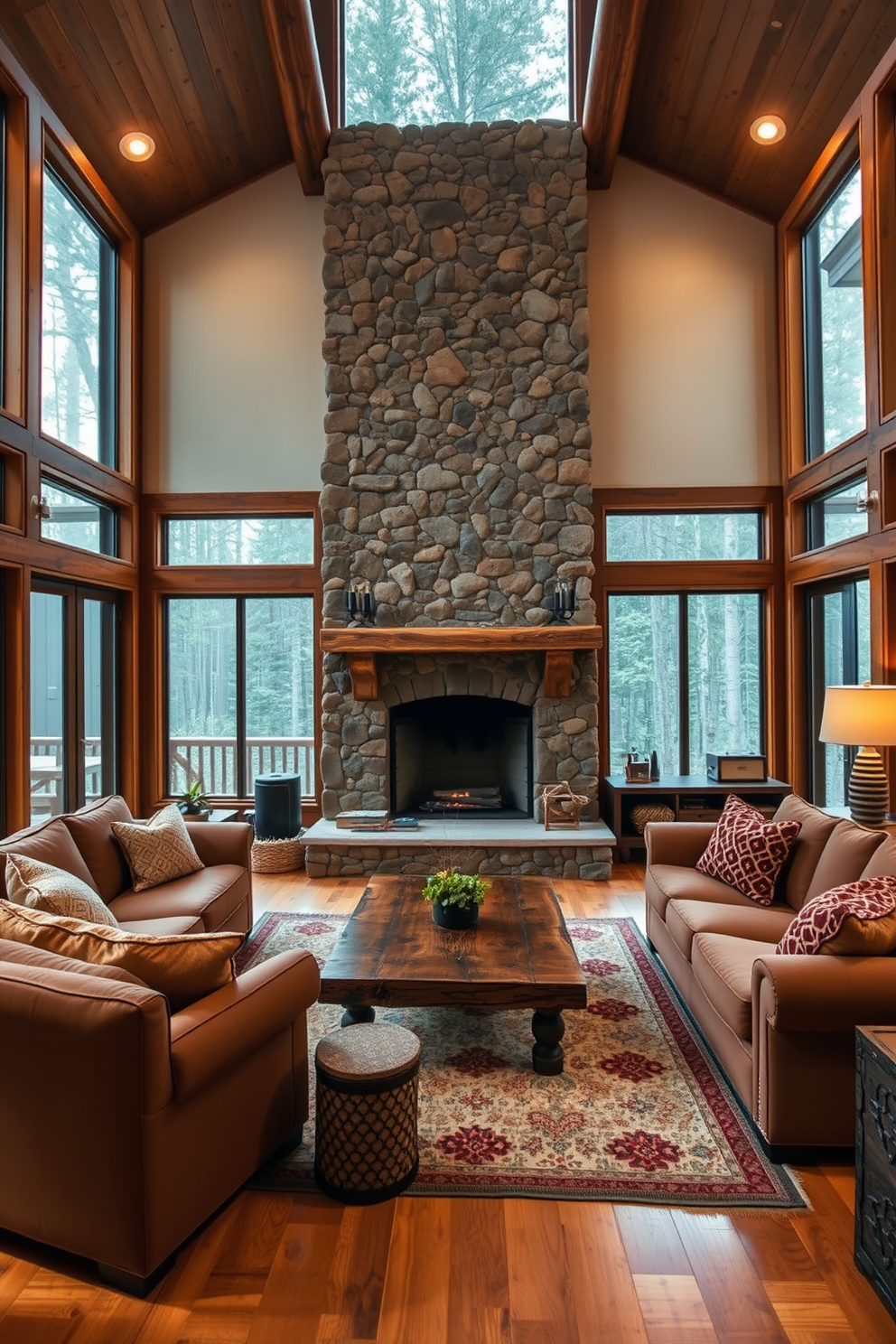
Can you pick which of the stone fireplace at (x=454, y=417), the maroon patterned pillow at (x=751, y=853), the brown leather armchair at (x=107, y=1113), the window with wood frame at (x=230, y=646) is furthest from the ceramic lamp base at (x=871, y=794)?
the window with wood frame at (x=230, y=646)

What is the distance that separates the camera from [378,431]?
19.2 ft

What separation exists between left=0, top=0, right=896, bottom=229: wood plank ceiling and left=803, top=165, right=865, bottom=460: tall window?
19.3 inches

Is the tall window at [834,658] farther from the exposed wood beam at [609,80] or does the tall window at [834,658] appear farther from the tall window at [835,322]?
the exposed wood beam at [609,80]

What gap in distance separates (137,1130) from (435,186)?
6.23 meters

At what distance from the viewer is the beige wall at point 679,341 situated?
20.2 feet

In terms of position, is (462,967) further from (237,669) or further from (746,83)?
(746,83)

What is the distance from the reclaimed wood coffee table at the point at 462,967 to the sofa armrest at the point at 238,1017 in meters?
0.35

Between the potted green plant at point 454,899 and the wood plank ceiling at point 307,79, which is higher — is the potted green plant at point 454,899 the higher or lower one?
the lower one

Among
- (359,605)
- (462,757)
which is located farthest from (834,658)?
(359,605)

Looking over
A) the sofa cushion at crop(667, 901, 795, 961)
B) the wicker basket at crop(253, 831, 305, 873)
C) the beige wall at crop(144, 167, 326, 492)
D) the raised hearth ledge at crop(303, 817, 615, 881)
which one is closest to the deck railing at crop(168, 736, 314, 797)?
the wicker basket at crop(253, 831, 305, 873)

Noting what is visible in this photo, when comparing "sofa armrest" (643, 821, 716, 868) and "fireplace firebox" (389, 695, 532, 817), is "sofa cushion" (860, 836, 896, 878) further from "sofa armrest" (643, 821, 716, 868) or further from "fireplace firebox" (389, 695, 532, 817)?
"fireplace firebox" (389, 695, 532, 817)

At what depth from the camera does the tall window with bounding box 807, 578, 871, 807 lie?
503 centimetres

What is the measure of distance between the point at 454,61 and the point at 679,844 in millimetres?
5892

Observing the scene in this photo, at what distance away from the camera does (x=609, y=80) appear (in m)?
5.36
